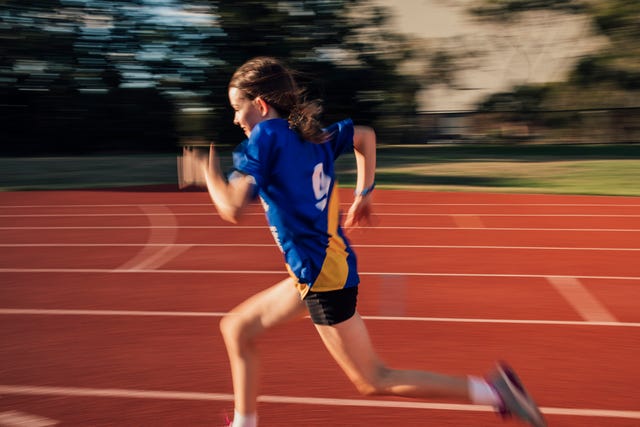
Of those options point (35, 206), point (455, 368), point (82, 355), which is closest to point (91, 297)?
point (82, 355)

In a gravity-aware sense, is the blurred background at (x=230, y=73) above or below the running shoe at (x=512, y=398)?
below

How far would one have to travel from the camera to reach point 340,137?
295cm

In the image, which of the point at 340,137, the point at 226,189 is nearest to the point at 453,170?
the point at 340,137

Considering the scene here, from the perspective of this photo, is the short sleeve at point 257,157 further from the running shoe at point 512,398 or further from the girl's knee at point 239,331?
the running shoe at point 512,398

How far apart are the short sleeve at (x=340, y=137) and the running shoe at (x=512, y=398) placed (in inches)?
41.8

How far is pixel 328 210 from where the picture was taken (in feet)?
9.30

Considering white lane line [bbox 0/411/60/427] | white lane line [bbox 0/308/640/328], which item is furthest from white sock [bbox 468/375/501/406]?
white lane line [bbox 0/308/640/328]

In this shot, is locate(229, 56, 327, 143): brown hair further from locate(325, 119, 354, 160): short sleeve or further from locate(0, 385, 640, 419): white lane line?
locate(0, 385, 640, 419): white lane line

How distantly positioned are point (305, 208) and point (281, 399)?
1.56 m

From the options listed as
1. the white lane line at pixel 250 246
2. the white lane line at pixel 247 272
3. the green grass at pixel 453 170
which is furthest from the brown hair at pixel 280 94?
the green grass at pixel 453 170

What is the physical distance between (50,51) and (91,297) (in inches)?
839

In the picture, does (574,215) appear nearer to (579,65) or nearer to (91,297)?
(91,297)

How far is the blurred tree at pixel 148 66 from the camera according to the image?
25562mm

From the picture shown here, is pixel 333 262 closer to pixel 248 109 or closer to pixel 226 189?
pixel 226 189
